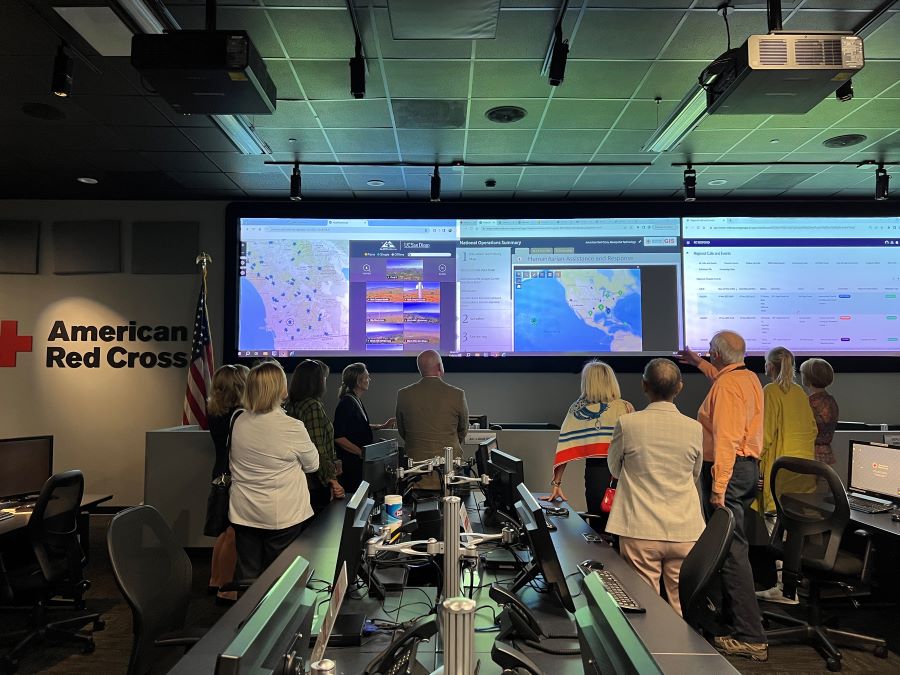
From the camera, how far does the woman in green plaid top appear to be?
3648mm

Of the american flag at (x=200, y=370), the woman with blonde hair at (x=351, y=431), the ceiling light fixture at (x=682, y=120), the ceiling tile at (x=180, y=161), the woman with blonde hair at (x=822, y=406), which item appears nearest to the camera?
the ceiling light fixture at (x=682, y=120)

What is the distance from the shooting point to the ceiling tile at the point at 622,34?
3.06 m

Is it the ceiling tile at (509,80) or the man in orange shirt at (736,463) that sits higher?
the ceiling tile at (509,80)

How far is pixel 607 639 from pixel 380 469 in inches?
80.5

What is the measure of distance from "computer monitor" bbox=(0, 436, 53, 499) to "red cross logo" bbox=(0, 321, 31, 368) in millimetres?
3008

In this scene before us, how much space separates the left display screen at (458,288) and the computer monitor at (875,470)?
2.35m

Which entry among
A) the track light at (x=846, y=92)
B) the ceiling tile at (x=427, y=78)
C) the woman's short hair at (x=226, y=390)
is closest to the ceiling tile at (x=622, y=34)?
the ceiling tile at (x=427, y=78)

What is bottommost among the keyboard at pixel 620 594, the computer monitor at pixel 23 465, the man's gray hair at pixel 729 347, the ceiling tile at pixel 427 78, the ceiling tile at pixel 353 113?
the keyboard at pixel 620 594

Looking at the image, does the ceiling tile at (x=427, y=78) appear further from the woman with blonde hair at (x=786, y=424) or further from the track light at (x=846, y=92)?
the woman with blonde hair at (x=786, y=424)

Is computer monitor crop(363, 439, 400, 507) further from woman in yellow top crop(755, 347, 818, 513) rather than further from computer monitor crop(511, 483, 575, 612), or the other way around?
woman in yellow top crop(755, 347, 818, 513)

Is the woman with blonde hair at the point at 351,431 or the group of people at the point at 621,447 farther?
the woman with blonde hair at the point at 351,431

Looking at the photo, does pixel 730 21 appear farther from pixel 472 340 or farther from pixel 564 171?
pixel 472 340

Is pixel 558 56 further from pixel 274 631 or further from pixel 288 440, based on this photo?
pixel 274 631

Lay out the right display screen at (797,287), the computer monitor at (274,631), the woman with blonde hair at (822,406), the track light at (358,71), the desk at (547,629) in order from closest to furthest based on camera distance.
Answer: the computer monitor at (274,631)
the desk at (547,629)
the track light at (358,71)
the woman with blonde hair at (822,406)
the right display screen at (797,287)
